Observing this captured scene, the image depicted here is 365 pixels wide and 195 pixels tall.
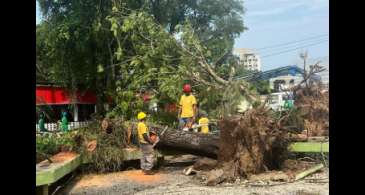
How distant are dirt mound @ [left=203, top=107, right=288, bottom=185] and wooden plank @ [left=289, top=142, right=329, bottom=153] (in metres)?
0.33

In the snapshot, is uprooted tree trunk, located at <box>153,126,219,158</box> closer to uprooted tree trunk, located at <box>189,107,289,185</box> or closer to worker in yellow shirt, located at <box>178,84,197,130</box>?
uprooted tree trunk, located at <box>189,107,289,185</box>

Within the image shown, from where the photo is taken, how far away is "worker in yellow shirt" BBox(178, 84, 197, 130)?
9.08 m

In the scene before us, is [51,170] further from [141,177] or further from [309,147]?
[309,147]

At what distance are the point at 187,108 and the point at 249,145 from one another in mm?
2082

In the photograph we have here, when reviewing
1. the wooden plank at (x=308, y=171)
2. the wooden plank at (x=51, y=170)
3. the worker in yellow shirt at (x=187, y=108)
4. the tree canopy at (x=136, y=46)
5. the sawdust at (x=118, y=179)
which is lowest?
the sawdust at (x=118, y=179)

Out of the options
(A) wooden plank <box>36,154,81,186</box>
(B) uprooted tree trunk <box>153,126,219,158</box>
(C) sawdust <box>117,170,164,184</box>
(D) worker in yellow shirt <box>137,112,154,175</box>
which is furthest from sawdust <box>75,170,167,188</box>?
(B) uprooted tree trunk <box>153,126,219,158</box>

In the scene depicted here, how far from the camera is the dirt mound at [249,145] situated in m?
7.32

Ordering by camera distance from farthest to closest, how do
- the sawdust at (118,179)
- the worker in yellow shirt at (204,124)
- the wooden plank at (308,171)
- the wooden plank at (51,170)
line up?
1. the worker in yellow shirt at (204,124)
2. the sawdust at (118,179)
3. the wooden plank at (308,171)
4. the wooden plank at (51,170)

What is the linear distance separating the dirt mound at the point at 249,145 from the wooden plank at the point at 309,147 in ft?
1.10

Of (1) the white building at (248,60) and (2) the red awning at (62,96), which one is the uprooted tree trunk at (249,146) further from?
(2) the red awning at (62,96)

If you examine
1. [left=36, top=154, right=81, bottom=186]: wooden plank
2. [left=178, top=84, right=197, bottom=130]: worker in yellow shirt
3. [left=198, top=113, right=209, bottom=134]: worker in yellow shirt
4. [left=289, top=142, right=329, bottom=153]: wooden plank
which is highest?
[left=178, top=84, right=197, bottom=130]: worker in yellow shirt

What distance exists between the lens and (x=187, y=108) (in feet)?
29.9

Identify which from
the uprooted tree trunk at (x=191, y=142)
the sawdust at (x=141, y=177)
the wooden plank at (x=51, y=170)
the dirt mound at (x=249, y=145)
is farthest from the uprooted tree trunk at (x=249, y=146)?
the wooden plank at (x=51, y=170)
